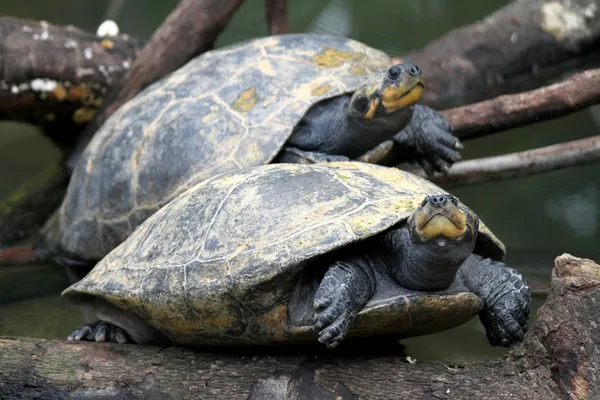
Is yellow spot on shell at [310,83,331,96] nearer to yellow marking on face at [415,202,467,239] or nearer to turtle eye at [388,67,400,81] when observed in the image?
turtle eye at [388,67,400,81]

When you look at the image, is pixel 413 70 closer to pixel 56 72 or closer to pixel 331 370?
pixel 331 370

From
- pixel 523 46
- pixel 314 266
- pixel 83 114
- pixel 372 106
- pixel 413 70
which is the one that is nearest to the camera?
pixel 314 266

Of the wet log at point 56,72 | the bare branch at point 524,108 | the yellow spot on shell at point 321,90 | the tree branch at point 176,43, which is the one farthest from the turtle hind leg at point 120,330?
the wet log at point 56,72

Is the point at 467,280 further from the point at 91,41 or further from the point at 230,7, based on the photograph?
the point at 91,41

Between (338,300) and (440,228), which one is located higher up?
(440,228)

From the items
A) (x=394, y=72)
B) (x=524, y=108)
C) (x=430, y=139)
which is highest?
(x=394, y=72)

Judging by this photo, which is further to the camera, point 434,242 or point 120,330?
point 120,330

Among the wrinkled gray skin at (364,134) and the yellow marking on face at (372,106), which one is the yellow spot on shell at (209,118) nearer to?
the wrinkled gray skin at (364,134)

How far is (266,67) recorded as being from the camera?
4.38 m

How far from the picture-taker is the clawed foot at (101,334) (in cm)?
324

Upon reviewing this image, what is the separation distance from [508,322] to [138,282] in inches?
54.1

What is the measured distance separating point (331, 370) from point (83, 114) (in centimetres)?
440

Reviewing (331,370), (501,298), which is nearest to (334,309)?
(331,370)

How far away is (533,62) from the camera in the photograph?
745 centimetres
